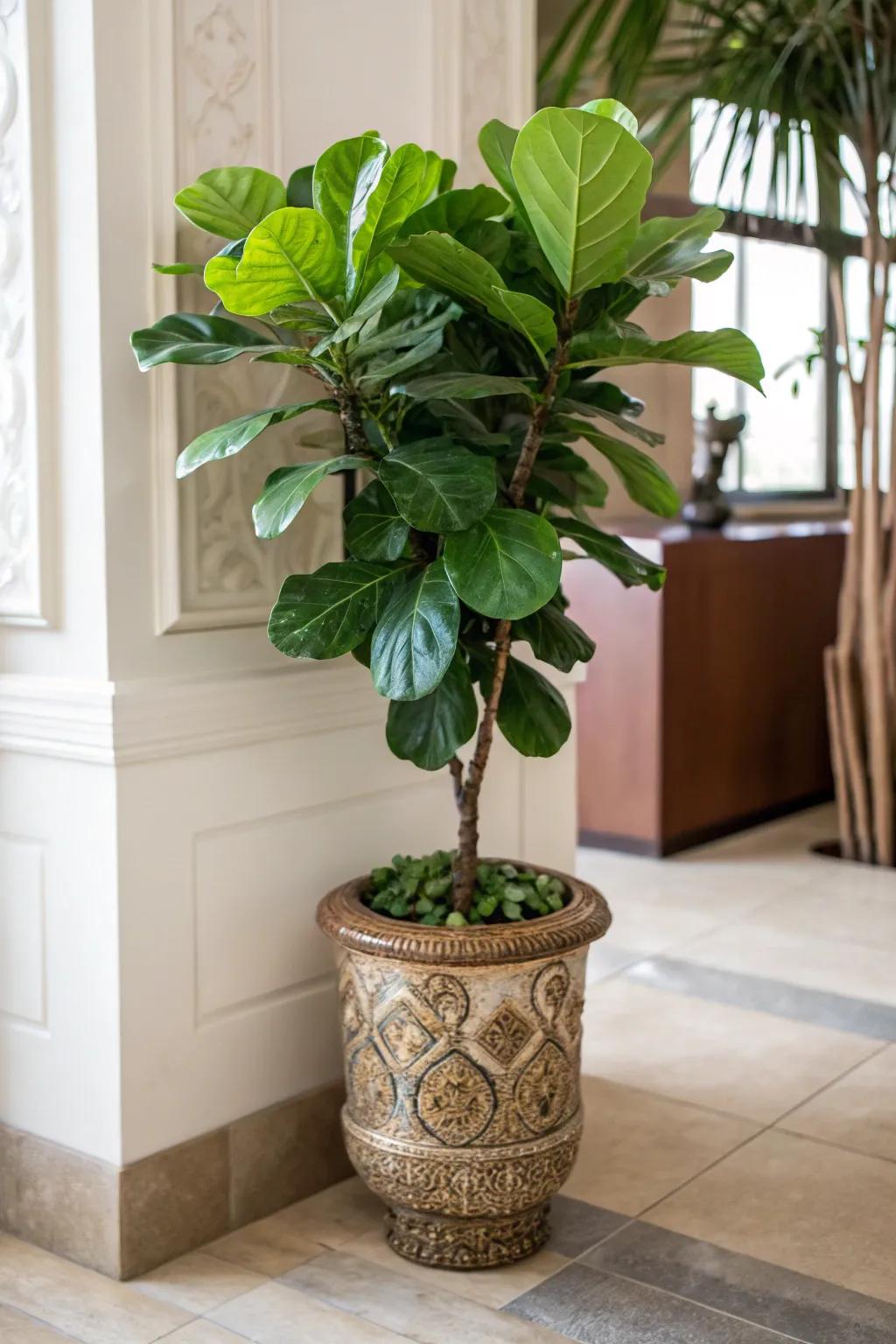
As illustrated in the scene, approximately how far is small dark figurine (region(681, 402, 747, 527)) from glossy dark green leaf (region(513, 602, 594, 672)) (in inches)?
126

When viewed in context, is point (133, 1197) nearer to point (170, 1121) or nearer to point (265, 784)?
point (170, 1121)

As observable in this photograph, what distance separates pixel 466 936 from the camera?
210 cm

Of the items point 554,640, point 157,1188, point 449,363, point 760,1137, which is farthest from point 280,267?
point 760,1137

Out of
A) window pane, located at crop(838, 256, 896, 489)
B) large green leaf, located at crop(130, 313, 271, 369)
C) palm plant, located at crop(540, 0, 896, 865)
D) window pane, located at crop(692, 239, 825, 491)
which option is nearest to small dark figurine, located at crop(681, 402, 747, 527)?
palm plant, located at crop(540, 0, 896, 865)

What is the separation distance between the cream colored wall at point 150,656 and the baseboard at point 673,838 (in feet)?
8.04

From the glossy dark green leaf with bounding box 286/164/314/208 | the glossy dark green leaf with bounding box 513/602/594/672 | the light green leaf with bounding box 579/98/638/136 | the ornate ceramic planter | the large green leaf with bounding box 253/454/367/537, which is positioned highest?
the light green leaf with bounding box 579/98/638/136

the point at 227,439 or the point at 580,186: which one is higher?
the point at 580,186

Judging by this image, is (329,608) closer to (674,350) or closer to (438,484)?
(438,484)

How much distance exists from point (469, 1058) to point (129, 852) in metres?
0.58

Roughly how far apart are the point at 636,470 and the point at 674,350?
0.34m

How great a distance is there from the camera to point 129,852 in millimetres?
2209

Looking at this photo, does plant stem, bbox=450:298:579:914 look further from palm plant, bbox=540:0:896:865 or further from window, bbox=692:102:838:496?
window, bbox=692:102:838:496

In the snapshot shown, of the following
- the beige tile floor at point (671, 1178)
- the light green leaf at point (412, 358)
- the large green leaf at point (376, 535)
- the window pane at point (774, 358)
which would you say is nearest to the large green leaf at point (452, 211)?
the light green leaf at point (412, 358)

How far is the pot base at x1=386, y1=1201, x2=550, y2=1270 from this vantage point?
7.32 feet
